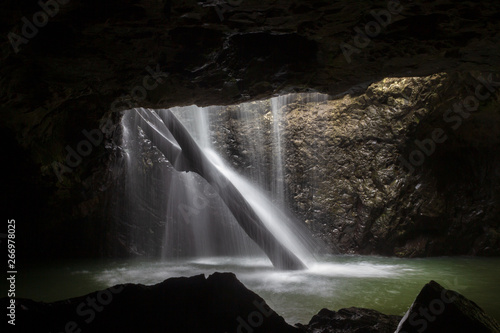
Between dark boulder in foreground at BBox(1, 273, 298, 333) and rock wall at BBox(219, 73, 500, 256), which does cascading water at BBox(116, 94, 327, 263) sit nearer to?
rock wall at BBox(219, 73, 500, 256)

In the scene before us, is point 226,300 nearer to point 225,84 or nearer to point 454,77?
point 225,84

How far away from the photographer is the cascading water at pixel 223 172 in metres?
10.7

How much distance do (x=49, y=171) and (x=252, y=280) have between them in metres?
4.59

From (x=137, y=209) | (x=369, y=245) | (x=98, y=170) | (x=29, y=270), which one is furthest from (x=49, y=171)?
(x=369, y=245)

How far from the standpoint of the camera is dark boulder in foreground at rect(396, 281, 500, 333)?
218 cm

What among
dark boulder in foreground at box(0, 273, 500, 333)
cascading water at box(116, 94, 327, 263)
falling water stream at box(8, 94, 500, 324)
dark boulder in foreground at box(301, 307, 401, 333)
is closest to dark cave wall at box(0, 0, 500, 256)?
dark boulder in foreground at box(0, 273, 500, 333)

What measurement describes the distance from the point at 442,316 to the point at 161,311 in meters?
1.98

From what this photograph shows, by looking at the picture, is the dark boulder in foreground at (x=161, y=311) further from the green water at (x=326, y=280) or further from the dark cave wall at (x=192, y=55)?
the dark cave wall at (x=192, y=55)

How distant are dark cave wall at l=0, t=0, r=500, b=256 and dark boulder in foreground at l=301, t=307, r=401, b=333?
264 centimetres

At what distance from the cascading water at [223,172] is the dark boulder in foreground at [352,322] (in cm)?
723

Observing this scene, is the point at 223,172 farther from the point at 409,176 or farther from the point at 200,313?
the point at 200,313

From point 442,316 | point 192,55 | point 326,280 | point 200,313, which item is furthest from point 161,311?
point 326,280

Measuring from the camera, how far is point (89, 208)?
8.96 meters

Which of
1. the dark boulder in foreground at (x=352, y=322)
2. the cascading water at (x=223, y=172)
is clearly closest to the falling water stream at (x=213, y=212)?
the cascading water at (x=223, y=172)
